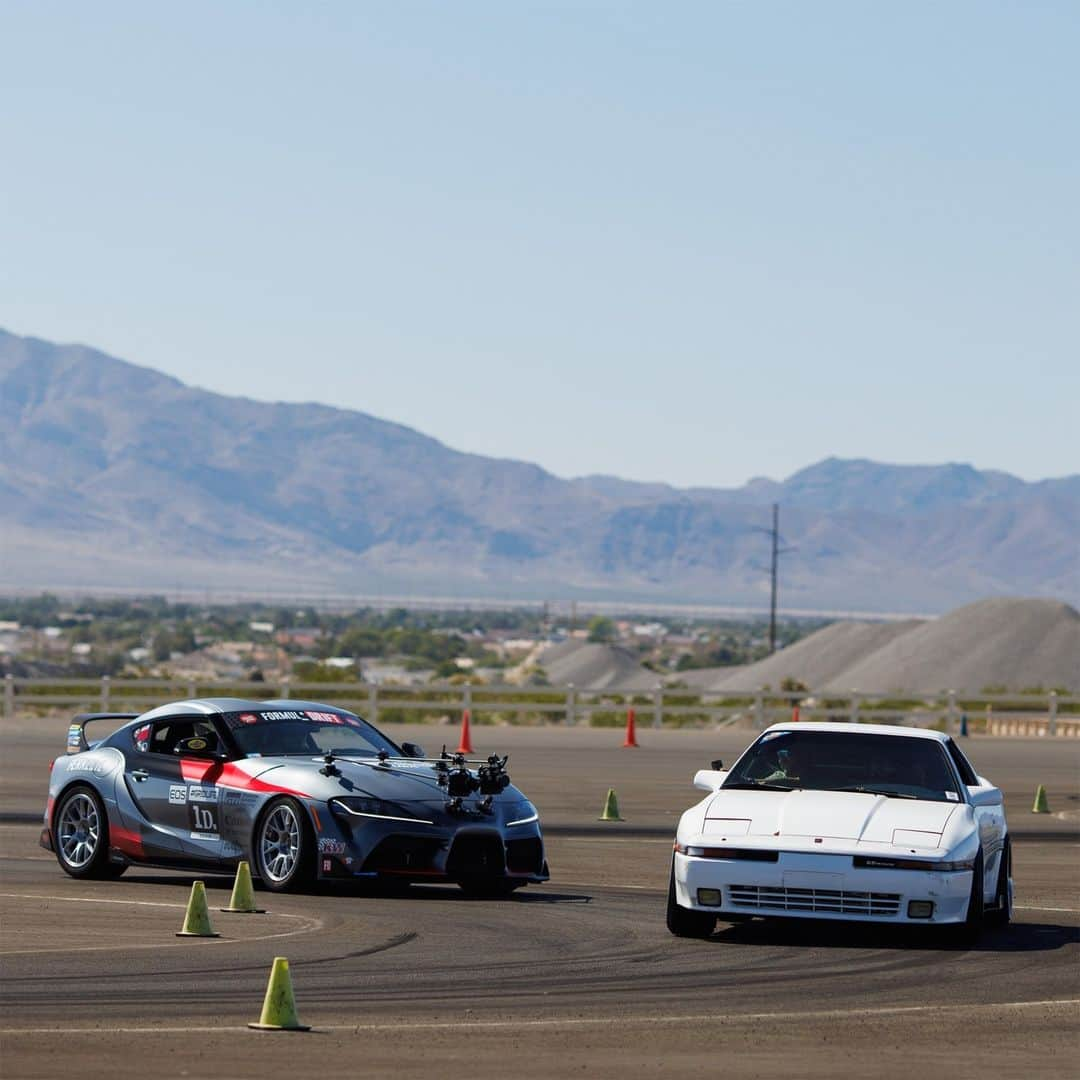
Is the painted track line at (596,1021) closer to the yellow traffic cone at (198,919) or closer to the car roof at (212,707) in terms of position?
the yellow traffic cone at (198,919)

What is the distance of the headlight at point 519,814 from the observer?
15703 millimetres

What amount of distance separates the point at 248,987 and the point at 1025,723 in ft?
172

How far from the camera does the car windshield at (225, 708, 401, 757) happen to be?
16.2 metres

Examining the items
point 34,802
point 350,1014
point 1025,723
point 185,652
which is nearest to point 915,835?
point 350,1014

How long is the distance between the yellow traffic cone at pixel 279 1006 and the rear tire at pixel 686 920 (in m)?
3.82

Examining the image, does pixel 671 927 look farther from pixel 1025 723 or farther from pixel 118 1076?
pixel 1025 723

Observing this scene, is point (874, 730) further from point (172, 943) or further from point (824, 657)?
point (824, 657)

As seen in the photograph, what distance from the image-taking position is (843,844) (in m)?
12.8

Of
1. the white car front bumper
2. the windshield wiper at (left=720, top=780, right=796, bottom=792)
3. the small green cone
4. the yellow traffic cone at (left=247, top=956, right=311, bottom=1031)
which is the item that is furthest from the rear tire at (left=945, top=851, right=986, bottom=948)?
the small green cone

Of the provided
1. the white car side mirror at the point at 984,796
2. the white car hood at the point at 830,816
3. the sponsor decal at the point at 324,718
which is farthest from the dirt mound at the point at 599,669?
the white car hood at the point at 830,816

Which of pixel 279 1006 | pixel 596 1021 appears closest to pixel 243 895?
pixel 596 1021

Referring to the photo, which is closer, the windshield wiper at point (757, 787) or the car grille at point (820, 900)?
the car grille at point (820, 900)

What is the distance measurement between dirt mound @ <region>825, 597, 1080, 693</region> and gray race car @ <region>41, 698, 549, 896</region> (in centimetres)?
7984

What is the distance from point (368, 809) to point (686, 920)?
2890 millimetres
